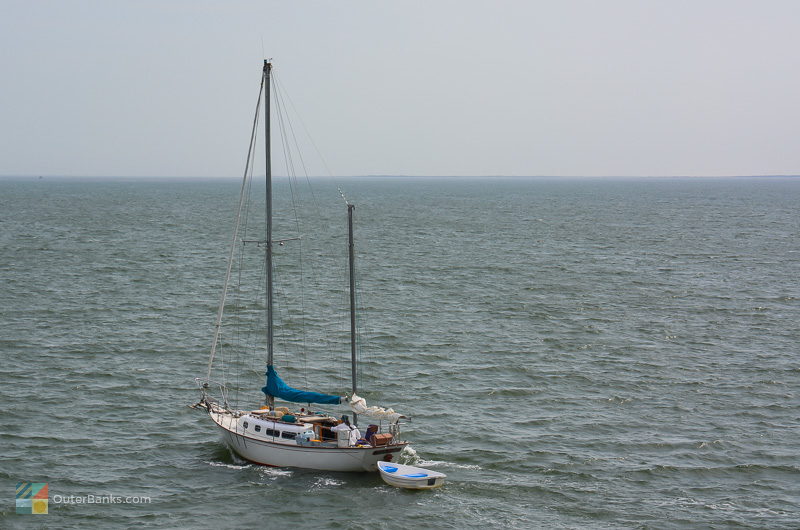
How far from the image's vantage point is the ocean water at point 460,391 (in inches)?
1257

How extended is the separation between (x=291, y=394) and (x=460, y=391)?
489 inches

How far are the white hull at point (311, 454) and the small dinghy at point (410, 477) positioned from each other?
0.65m

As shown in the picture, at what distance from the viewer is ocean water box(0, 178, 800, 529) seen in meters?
31.9

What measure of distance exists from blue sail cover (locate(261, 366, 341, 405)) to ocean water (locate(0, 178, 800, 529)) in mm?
3110

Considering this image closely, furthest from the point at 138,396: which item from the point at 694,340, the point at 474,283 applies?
the point at 474,283

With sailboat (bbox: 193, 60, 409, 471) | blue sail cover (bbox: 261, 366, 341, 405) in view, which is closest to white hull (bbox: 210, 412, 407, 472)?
sailboat (bbox: 193, 60, 409, 471)

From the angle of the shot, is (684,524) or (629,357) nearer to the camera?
(684,524)

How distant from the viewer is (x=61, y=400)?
4247 centimetres

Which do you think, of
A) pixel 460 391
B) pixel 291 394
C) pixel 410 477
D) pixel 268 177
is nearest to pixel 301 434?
pixel 291 394

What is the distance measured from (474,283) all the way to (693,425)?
4036 cm

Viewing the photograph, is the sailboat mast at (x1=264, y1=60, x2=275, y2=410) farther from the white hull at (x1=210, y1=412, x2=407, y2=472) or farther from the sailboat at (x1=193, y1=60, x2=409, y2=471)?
the white hull at (x1=210, y1=412, x2=407, y2=472)

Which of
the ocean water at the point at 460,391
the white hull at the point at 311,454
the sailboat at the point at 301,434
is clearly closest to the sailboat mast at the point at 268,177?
the sailboat at the point at 301,434

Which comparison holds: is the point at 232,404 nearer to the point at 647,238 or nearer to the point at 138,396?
the point at 138,396

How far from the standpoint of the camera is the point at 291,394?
36.2 m
